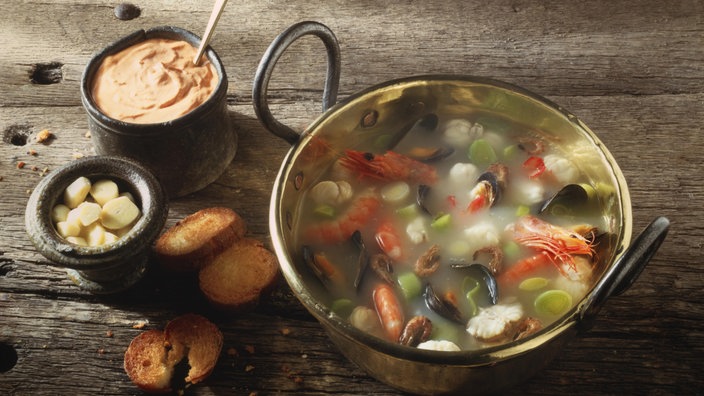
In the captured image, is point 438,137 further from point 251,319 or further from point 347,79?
point 251,319

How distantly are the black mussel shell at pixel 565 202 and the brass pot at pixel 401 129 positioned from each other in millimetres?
67

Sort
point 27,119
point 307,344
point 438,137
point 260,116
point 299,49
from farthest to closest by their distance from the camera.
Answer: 1. point 299,49
2. point 27,119
3. point 438,137
4. point 307,344
5. point 260,116

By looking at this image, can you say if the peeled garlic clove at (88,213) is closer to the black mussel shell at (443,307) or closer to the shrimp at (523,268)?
the black mussel shell at (443,307)

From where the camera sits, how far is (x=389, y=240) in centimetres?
184

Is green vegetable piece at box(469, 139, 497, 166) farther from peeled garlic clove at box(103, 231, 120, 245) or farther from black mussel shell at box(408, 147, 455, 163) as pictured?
peeled garlic clove at box(103, 231, 120, 245)

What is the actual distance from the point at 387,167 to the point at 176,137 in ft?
2.00

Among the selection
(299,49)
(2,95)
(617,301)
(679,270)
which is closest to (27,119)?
(2,95)

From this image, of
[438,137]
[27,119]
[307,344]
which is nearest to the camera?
[307,344]

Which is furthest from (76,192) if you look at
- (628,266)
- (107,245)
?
(628,266)

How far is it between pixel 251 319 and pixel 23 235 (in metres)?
0.76

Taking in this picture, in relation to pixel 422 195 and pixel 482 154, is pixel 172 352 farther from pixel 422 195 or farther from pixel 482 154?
pixel 482 154

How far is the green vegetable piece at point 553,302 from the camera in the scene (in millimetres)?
1701

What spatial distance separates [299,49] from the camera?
8.58ft

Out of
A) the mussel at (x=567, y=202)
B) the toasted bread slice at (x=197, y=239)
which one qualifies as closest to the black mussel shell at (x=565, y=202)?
the mussel at (x=567, y=202)
